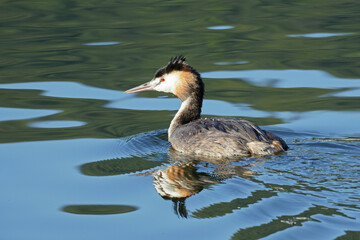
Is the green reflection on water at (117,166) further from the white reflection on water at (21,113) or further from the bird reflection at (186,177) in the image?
the white reflection on water at (21,113)

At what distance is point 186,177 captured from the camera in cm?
658

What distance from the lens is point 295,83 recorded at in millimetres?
10453

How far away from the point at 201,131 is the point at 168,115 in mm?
1815

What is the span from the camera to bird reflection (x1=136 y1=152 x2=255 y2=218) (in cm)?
609

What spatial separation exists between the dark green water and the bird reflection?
21mm

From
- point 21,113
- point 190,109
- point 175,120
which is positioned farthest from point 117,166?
point 21,113

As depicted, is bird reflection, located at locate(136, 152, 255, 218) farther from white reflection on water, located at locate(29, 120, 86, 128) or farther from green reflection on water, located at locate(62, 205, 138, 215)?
white reflection on water, located at locate(29, 120, 86, 128)

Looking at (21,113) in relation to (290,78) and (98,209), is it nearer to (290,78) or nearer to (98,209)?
(98,209)

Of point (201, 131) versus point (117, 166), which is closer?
point (117, 166)

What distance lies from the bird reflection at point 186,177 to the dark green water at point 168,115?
0.07 feet

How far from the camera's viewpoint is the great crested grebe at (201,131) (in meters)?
7.13

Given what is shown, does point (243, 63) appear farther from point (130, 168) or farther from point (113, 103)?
point (130, 168)

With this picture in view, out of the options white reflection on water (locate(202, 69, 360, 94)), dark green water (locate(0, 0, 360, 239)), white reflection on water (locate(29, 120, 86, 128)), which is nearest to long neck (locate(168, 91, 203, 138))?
dark green water (locate(0, 0, 360, 239))

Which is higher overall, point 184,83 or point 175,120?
point 184,83
